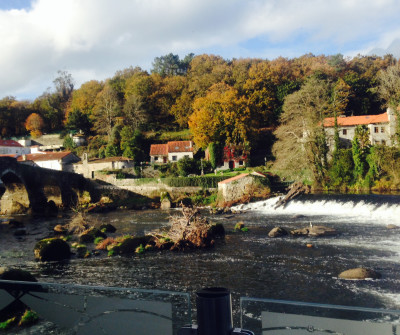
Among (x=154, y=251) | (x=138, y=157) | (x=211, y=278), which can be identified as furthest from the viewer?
(x=138, y=157)

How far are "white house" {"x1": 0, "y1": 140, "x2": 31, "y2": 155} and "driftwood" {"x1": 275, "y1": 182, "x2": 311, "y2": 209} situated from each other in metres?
57.6

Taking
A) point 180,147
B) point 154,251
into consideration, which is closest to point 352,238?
point 154,251

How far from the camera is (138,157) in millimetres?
58188

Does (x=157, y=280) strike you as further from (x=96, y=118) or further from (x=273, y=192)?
(x=96, y=118)

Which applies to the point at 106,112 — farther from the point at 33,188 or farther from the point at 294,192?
the point at 294,192

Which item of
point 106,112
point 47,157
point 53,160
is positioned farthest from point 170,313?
point 106,112

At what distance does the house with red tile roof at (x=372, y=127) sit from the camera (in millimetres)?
43612

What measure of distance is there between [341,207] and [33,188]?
115 ft

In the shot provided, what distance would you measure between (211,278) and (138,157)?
44680mm

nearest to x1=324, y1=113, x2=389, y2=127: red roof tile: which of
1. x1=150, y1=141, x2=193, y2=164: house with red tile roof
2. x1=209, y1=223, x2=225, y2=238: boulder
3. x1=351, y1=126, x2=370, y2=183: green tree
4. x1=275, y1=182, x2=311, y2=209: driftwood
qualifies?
x1=351, y1=126, x2=370, y2=183: green tree

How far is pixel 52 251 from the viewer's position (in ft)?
65.3

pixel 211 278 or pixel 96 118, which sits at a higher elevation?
pixel 96 118

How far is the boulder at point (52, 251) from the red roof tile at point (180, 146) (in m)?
38.7

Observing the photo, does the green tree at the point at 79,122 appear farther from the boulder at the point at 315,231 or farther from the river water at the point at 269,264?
the boulder at the point at 315,231
